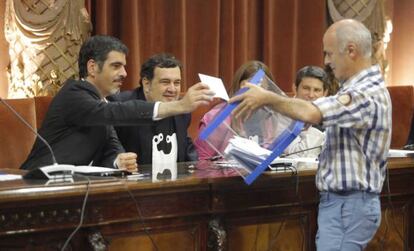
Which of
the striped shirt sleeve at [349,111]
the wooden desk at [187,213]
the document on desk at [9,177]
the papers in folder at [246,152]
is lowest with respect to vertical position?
the wooden desk at [187,213]

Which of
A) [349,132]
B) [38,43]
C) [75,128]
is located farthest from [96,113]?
[38,43]

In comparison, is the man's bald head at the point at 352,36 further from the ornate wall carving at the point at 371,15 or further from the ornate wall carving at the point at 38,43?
the ornate wall carving at the point at 371,15

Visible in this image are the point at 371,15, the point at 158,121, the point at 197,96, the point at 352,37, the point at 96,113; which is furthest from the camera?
the point at 371,15

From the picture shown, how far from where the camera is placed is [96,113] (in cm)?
310

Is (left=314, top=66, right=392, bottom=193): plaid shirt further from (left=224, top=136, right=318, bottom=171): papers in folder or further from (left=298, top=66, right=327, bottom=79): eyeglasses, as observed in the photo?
(left=298, top=66, right=327, bottom=79): eyeglasses

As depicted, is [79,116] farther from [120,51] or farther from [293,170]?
[293,170]

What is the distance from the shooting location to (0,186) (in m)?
2.51

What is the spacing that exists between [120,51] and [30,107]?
0.73 meters

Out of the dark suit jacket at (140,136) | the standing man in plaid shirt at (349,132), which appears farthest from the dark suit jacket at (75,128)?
the standing man in plaid shirt at (349,132)

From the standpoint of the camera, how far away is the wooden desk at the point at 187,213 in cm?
252

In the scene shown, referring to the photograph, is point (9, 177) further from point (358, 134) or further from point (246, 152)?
point (358, 134)

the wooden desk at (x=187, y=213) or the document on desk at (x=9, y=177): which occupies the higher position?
the document on desk at (x=9, y=177)

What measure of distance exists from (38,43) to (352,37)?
2216 mm

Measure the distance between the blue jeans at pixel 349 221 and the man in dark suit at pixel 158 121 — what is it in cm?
119
